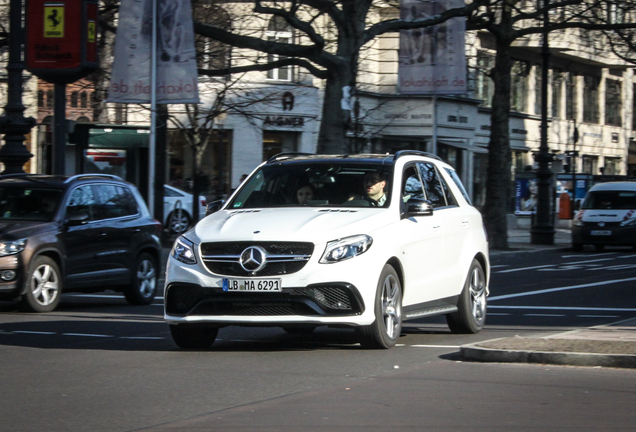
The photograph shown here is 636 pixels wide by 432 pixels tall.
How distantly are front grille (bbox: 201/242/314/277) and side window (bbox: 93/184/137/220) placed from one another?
233 inches

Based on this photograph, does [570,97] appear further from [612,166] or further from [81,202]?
[81,202]

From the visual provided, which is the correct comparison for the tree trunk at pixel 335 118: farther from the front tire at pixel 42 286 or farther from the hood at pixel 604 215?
the hood at pixel 604 215

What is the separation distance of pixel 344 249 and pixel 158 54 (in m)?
13.3

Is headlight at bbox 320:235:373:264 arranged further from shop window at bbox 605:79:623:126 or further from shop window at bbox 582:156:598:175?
shop window at bbox 605:79:623:126

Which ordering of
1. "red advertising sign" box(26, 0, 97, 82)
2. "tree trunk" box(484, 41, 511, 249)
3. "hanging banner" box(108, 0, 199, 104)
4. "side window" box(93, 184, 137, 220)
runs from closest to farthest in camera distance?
1. "side window" box(93, 184, 137, 220)
2. "red advertising sign" box(26, 0, 97, 82)
3. "hanging banner" box(108, 0, 199, 104)
4. "tree trunk" box(484, 41, 511, 249)

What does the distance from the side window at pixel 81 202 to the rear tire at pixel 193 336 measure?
4.57 metres

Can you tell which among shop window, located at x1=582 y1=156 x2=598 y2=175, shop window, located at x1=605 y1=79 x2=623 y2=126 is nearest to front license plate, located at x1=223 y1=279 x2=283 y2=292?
shop window, located at x1=582 y1=156 x2=598 y2=175

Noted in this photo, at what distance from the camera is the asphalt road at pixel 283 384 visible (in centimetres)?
655

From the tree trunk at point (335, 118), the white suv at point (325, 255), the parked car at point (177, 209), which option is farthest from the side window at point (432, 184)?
the parked car at point (177, 209)

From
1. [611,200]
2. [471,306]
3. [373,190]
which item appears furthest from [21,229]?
[611,200]

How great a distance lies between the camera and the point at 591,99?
59594 millimetres

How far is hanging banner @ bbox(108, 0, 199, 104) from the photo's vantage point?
2120cm

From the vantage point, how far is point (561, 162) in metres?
36.4

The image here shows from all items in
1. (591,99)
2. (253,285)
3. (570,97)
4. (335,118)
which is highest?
(591,99)
